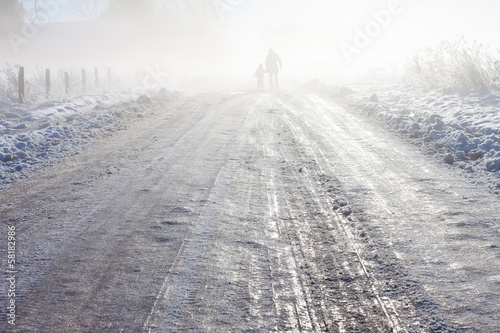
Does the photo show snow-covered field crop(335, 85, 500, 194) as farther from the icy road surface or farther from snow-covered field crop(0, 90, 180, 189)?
snow-covered field crop(0, 90, 180, 189)

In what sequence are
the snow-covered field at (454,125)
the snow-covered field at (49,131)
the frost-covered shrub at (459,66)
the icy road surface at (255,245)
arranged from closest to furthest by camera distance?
the icy road surface at (255,245) → the snow-covered field at (454,125) → the snow-covered field at (49,131) → the frost-covered shrub at (459,66)

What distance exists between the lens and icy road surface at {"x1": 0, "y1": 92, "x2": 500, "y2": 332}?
2.18 metres

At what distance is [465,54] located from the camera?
464 inches

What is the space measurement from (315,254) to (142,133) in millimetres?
6070

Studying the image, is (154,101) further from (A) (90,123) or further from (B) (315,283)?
(B) (315,283)

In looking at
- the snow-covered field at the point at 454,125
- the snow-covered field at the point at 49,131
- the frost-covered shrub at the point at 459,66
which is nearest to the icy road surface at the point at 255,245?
the snow-covered field at the point at 454,125

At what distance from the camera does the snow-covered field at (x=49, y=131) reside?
588 cm

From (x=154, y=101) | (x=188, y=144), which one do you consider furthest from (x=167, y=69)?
(x=188, y=144)

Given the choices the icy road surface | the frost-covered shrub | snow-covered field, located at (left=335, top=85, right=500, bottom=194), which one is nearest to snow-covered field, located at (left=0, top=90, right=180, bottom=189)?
the icy road surface

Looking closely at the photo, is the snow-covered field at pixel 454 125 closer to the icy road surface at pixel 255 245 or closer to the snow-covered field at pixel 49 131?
the icy road surface at pixel 255 245

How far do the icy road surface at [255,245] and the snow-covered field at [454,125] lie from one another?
0.44 m

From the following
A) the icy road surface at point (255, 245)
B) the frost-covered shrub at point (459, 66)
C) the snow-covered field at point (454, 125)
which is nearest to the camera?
the icy road surface at point (255, 245)

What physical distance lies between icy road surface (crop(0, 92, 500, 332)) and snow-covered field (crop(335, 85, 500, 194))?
0.44m

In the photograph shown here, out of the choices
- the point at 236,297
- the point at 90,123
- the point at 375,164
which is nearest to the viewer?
the point at 236,297
